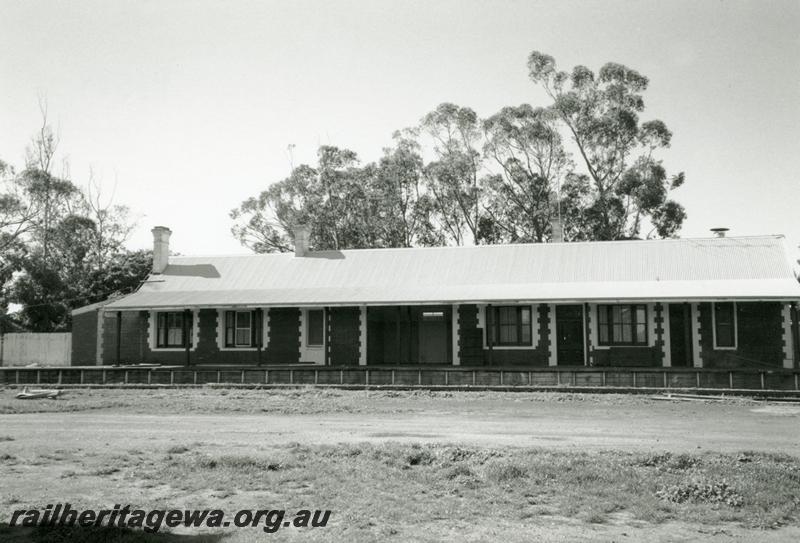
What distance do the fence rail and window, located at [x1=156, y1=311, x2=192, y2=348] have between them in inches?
148

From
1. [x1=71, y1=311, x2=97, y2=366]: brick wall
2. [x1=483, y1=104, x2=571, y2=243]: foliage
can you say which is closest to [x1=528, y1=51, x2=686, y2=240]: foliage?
Result: [x1=483, y1=104, x2=571, y2=243]: foliage

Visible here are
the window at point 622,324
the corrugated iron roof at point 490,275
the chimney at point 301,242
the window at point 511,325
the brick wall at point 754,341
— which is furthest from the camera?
the chimney at point 301,242

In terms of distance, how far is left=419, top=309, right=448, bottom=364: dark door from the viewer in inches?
1073

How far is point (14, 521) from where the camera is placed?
726 centimetres

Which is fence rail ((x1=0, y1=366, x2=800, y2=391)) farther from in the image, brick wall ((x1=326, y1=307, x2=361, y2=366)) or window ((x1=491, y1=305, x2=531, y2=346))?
window ((x1=491, y1=305, x2=531, y2=346))

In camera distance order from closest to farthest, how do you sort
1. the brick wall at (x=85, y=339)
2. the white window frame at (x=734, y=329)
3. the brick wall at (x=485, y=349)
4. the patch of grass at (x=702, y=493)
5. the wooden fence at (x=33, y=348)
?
1. the patch of grass at (x=702, y=493)
2. the white window frame at (x=734, y=329)
3. the brick wall at (x=485, y=349)
4. the brick wall at (x=85, y=339)
5. the wooden fence at (x=33, y=348)

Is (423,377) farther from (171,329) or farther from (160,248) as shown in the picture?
(160,248)

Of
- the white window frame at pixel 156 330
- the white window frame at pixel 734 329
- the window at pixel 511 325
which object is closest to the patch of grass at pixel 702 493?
the white window frame at pixel 734 329

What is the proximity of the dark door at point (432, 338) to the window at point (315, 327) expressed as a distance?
3.70m

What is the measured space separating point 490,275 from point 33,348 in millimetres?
22552

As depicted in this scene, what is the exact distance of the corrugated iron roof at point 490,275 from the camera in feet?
77.9

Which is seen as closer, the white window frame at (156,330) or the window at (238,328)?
the window at (238,328)

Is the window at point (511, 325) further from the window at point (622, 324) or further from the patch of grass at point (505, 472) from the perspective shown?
the patch of grass at point (505, 472)

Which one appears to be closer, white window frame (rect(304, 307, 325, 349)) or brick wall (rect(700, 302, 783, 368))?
brick wall (rect(700, 302, 783, 368))
